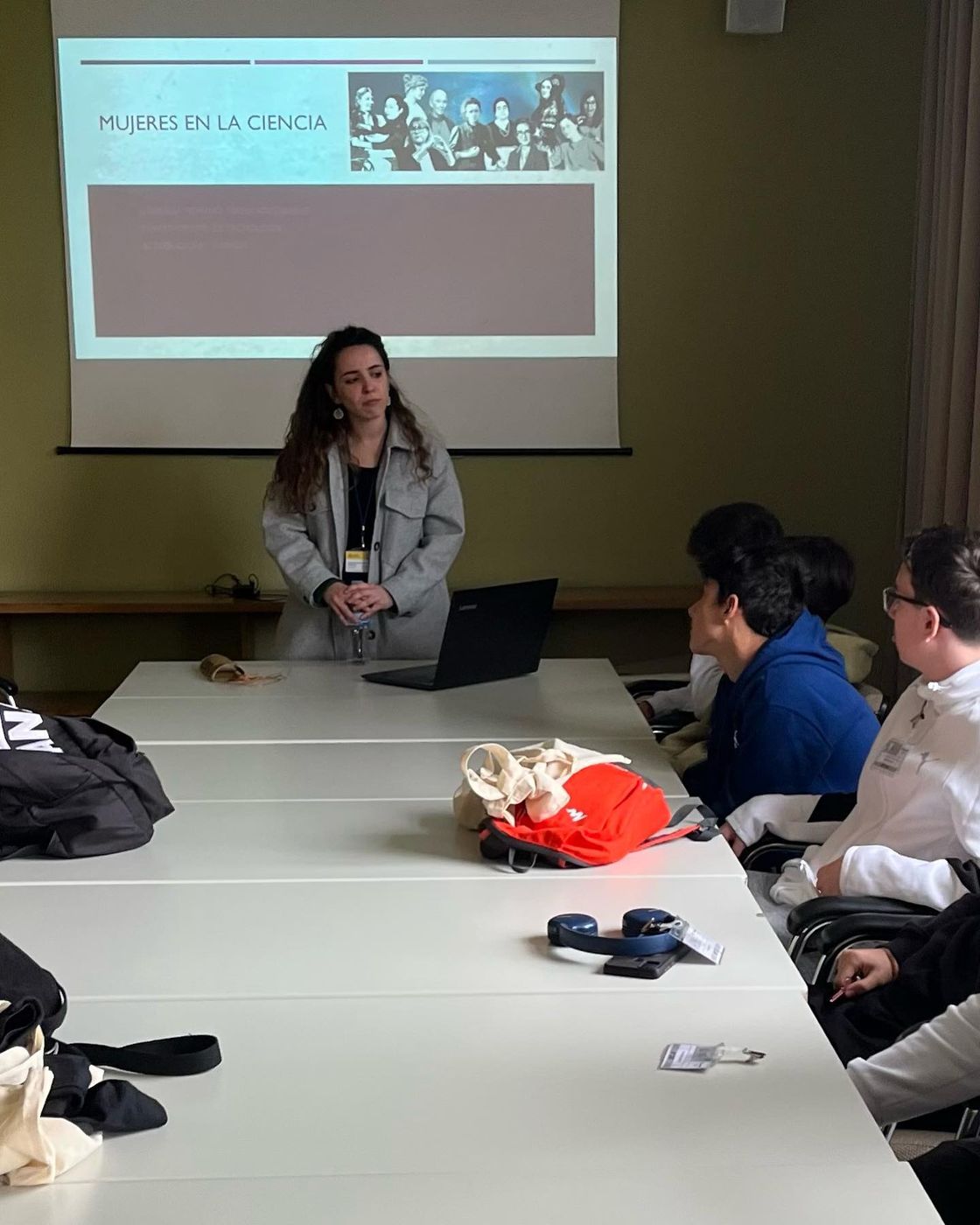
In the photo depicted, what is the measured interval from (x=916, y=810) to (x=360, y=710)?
1.34 m

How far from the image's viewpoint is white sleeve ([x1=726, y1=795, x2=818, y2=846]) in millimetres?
2732

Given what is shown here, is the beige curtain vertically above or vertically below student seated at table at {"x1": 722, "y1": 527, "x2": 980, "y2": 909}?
above

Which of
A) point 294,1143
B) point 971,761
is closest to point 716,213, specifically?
point 971,761

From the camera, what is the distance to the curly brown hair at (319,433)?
3949mm

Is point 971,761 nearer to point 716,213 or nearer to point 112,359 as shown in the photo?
point 716,213

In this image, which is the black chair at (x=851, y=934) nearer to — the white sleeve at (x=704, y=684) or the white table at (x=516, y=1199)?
the white table at (x=516, y=1199)

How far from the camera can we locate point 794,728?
9.36 feet

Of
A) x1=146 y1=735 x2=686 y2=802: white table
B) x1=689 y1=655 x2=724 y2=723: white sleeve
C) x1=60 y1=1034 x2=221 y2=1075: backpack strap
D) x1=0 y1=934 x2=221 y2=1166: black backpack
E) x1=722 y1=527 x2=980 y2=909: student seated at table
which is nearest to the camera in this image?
x1=0 y1=934 x2=221 y2=1166: black backpack

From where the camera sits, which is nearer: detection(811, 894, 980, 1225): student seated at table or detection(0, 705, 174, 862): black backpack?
detection(811, 894, 980, 1225): student seated at table

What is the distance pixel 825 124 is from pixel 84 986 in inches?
179

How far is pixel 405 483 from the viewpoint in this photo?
156 inches

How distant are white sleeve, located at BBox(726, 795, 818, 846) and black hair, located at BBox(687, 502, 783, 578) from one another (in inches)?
19.8

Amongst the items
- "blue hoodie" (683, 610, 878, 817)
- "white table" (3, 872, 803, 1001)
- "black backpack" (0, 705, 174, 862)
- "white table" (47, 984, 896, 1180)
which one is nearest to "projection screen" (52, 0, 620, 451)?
"blue hoodie" (683, 610, 878, 817)

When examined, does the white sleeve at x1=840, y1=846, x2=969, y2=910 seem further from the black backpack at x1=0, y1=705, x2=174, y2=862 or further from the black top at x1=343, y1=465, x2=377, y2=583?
the black top at x1=343, y1=465, x2=377, y2=583
